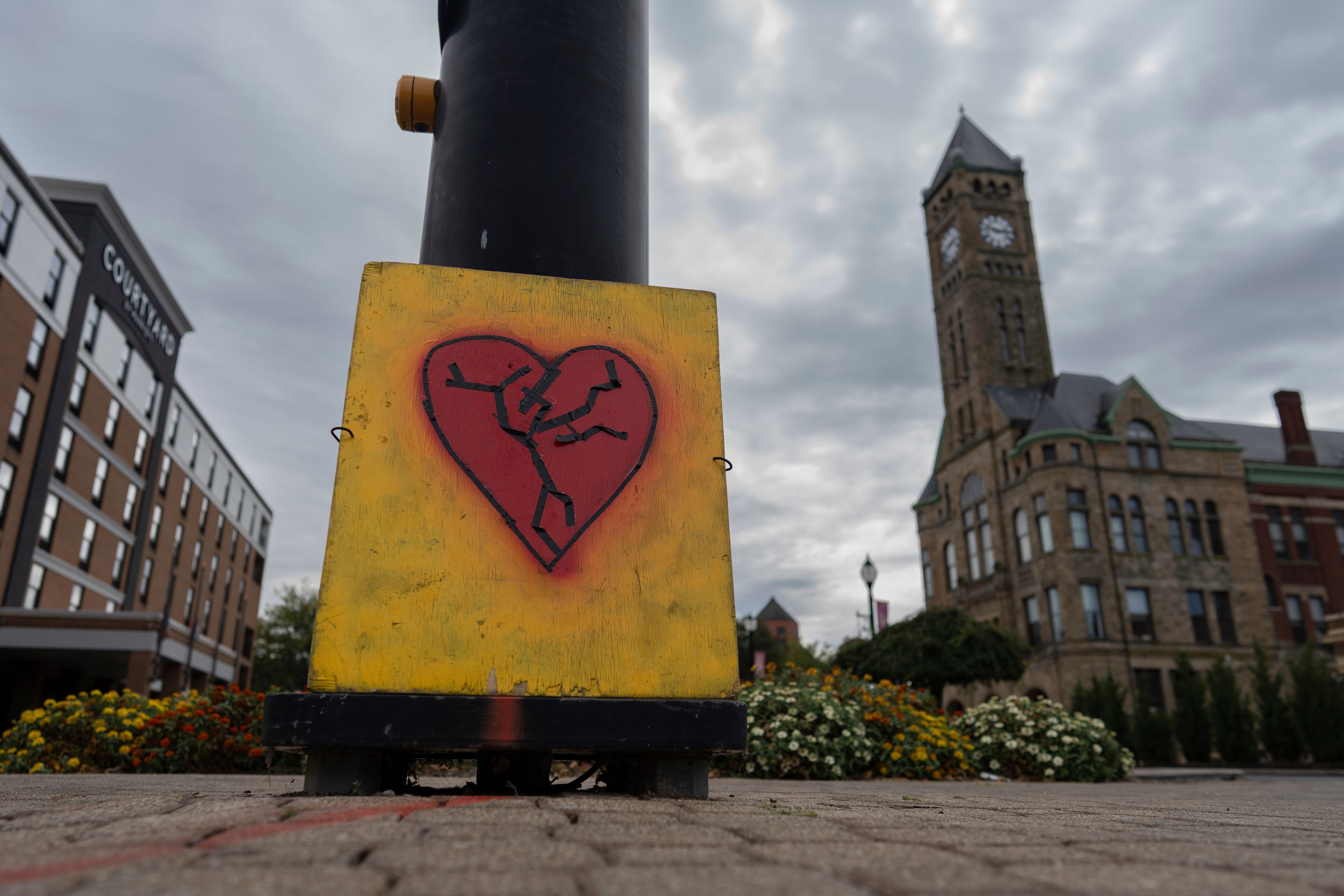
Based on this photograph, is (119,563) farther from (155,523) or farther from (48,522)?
(48,522)

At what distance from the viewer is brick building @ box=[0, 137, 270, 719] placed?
2558 centimetres

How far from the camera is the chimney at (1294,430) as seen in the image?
123ft

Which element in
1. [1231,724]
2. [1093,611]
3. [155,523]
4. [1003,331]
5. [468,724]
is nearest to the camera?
[468,724]

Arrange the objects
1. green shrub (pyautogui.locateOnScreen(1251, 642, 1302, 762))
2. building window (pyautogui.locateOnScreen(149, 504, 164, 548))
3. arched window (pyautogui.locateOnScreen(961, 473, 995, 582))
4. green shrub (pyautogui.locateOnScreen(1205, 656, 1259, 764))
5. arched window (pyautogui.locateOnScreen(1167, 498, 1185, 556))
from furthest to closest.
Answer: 1. building window (pyautogui.locateOnScreen(149, 504, 164, 548))
2. arched window (pyautogui.locateOnScreen(961, 473, 995, 582))
3. arched window (pyautogui.locateOnScreen(1167, 498, 1185, 556))
4. green shrub (pyautogui.locateOnScreen(1205, 656, 1259, 764))
5. green shrub (pyautogui.locateOnScreen(1251, 642, 1302, 762))

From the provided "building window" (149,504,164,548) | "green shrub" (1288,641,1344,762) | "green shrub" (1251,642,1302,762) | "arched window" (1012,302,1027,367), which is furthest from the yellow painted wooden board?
"building window" (149,504,164,548)

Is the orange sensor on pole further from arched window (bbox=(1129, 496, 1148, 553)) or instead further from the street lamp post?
arched window (bbox=(1129, 496, 1148, 553))

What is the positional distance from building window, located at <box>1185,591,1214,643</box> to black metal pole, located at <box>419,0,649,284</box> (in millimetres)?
35967

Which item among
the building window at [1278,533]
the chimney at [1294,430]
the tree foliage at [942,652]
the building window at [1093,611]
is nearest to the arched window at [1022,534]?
the building window at [1093,611]

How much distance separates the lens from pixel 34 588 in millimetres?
28109

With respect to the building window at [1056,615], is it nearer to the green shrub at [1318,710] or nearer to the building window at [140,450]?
the green shrub at [1318,710]

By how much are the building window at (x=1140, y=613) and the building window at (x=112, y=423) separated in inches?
1617

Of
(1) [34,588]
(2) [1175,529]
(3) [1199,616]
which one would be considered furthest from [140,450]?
(3) [1199,616]

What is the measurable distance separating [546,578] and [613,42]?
266 cm

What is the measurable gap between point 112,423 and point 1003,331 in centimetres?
3962
